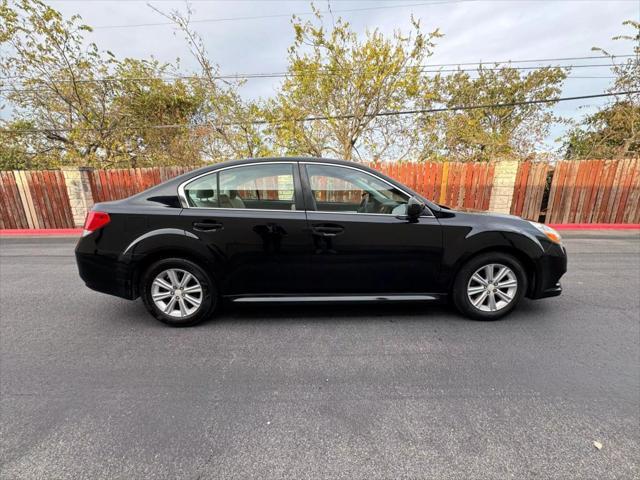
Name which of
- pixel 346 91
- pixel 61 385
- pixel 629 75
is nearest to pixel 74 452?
pixel 61 385

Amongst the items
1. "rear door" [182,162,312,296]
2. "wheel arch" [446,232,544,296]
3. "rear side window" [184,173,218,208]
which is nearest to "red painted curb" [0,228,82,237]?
"rear side window" [184,173,218,208]

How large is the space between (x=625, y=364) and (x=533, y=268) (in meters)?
1.01

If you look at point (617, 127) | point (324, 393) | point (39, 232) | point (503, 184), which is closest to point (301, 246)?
point (324, 393)

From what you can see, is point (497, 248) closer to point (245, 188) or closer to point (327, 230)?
point (327, 230)

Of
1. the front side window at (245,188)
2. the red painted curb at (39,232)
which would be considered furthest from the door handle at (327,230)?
the red painted curb at (39,232)

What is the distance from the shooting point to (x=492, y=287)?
9.77 feet

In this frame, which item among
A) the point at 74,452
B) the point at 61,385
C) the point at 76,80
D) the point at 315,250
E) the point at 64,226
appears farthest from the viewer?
the point at 76,80

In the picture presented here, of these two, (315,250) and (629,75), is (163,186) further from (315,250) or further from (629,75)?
(629,75)

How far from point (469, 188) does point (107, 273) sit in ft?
30.9

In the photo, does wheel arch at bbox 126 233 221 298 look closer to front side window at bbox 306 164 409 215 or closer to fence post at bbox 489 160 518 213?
front side window at bbox 306 164 409 215

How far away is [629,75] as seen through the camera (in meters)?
12.6

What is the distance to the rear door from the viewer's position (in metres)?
2.78

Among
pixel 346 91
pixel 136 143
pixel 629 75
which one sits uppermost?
pixel 629 75

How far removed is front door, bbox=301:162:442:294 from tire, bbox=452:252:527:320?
308 millimetres
